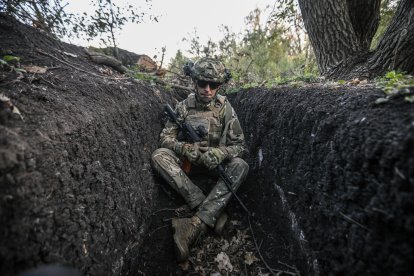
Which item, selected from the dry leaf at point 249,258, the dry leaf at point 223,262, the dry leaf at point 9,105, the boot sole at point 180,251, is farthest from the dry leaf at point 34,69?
the dry leaf at point 249,258

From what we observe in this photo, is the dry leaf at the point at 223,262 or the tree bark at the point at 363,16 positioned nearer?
the dry leaf at the point at 223,262

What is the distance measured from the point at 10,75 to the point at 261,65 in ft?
20.6

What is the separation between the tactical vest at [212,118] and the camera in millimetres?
3402

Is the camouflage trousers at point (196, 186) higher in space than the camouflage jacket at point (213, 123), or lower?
lower

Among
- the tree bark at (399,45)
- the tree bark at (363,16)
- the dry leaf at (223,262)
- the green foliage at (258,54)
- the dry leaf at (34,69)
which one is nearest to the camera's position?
the dry leaf at (34,69)

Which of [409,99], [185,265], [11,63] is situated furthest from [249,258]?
[11,63]

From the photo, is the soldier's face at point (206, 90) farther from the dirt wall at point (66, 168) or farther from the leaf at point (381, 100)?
the leaf at point (381, 100)

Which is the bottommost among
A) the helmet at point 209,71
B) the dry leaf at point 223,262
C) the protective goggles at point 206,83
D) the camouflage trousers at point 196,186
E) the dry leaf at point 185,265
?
the dry leaf at point 223,262

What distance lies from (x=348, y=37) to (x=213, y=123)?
2512mm

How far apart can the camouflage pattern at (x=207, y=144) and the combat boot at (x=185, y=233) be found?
0.10 meters

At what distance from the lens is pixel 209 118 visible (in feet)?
11.2

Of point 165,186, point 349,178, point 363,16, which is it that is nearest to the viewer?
point 349,178

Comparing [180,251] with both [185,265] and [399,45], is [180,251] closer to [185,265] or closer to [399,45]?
[185,265]

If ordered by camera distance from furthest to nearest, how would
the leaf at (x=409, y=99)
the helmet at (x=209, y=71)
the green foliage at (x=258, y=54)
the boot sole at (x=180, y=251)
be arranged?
the green foliage at (x=258, y=54) < the helmet at (x=209, y=71) < the boot sole at (x=180, y=251) < the leaf at (x=409, y=99)
